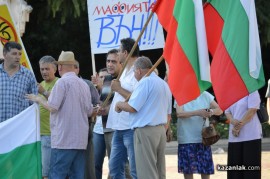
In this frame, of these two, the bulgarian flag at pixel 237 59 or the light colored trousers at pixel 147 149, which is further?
the light colored trousers at pixel 147 149

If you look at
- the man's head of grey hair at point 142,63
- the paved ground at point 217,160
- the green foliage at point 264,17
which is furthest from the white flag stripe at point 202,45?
the green foliage at point 264,17

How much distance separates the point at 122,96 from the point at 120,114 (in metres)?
0.31

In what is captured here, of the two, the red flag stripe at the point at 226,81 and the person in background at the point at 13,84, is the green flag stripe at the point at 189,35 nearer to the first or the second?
the red flag stripe at the point at 226,81

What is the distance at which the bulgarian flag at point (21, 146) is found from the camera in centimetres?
816

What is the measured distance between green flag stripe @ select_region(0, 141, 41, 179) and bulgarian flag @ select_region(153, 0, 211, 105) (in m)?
1.65

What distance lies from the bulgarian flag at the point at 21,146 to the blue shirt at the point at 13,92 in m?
0.39

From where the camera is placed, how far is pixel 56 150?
9.36 m

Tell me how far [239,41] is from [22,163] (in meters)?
2.60

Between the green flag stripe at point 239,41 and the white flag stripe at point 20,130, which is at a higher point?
the green flag stripe at point 239,41

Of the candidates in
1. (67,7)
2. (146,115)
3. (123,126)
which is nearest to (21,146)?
(146,115)

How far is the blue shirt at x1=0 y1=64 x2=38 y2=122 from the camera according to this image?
8672 mm

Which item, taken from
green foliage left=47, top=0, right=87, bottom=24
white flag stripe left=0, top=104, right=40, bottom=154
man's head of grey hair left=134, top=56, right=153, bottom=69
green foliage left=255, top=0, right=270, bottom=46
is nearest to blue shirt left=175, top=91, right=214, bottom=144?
man's head of grey hair left=134, top=56, right=153, bottom=69

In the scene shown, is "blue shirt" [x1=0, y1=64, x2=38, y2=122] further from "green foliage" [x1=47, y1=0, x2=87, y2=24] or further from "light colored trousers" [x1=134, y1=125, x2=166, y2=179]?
"green foliage" [x1=47, y1=0, x2=87, y2=24]

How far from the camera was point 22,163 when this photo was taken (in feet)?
27.1
